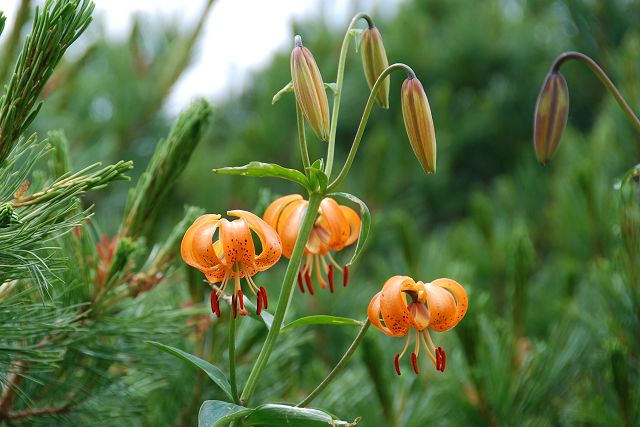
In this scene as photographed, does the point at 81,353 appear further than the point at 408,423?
No

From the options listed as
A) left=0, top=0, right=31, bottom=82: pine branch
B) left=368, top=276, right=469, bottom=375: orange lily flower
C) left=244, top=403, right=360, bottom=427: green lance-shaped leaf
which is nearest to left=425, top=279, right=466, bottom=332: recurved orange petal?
left=368, top=276, right=469, bottom=375: orange lily flower

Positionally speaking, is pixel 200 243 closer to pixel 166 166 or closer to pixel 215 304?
pixel 215 304

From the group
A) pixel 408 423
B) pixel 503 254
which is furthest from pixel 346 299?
pixel 408 423

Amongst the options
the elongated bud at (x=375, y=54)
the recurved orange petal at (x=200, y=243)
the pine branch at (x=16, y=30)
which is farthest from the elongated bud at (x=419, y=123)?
the pine branch at (x=16, y=30)

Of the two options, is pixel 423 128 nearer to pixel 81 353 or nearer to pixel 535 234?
pixel 81 353

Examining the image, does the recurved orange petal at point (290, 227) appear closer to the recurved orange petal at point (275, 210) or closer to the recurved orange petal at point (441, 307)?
the recurved orange petal at point (275, 210)

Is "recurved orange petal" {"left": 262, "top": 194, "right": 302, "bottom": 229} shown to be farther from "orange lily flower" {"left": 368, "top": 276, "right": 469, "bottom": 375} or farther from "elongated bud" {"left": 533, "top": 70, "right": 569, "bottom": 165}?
"elongated bud" {"left": 533, "top": 70, "right": 569, "bottom": 165}
